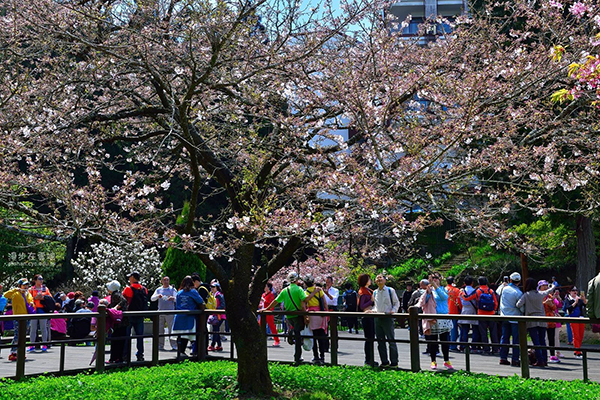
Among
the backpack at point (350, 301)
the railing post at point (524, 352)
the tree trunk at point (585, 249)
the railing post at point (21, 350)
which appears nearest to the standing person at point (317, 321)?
the railing post at point (524, 352)

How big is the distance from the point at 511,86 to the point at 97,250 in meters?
24.2

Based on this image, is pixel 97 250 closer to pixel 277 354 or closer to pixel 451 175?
pixel 277 354

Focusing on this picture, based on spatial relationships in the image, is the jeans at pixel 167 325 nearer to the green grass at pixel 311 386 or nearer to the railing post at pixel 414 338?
the green grass at pixel 311 386

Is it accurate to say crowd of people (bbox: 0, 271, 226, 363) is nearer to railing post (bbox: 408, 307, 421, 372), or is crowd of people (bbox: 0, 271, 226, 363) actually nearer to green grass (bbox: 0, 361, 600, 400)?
green grass (bbox: 0, 361, 600, 400)

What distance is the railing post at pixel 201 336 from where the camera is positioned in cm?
1243

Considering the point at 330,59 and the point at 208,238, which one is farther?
the point at 330,59

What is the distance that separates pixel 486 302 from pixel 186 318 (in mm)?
6352

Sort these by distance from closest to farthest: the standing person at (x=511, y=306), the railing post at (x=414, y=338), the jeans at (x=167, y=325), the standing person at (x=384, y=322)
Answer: the railing post at (x=414, y=338), the standing person at (x=384, y=322), the standing person at (x=511, y=306), the jeans at (x=167, y=325)

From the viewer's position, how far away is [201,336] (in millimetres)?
12500

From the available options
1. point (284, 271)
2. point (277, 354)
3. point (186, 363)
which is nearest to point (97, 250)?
point (284, 271)

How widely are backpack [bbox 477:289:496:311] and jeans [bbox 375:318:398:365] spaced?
308 centimetres

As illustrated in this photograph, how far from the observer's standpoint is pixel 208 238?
8.86 m

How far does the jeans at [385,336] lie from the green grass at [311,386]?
0.57m

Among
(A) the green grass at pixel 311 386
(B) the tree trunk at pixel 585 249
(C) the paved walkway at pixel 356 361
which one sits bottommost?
(C) the paved walkway at pixel 356 361
